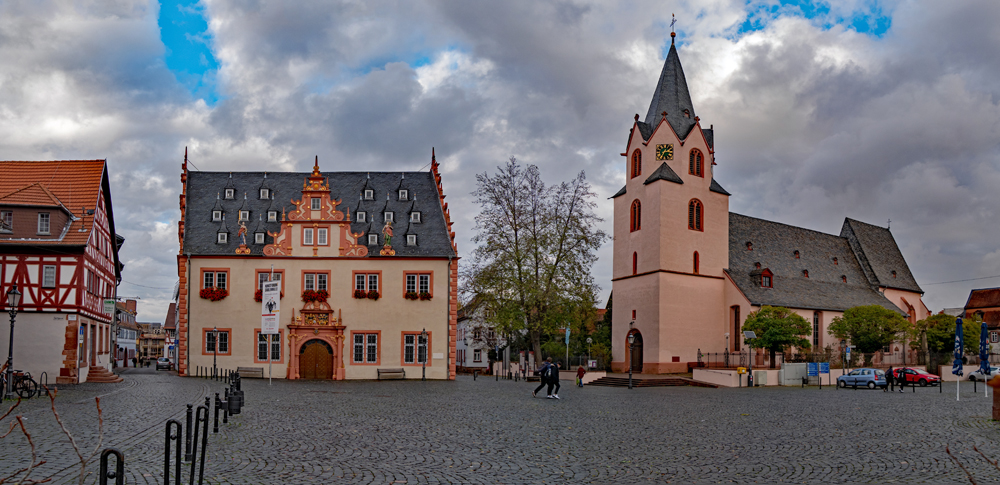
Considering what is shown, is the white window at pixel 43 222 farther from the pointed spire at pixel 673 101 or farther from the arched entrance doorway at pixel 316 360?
the pointed spire at pixel 673 101

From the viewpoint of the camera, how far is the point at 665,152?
5662 centimetres

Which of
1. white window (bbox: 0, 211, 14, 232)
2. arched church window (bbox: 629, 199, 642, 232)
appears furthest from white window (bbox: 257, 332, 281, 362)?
arched church window (bbox: 629, 199, 642, 232)

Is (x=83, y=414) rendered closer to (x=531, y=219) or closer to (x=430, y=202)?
(x=430, y=202)

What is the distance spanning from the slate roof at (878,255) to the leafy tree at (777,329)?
2360cm

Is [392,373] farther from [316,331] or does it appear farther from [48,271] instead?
[48,271]

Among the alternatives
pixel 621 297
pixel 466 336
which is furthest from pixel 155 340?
pixel 621 297

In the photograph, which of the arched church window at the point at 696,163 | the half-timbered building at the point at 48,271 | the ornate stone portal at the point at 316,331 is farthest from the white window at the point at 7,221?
the arched church window at the point at 696,163

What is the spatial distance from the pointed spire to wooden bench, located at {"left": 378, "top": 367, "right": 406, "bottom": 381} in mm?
24827

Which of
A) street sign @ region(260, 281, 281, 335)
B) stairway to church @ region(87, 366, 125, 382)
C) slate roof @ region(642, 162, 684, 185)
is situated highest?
slate roof @ region(642, 162, 684, 185)

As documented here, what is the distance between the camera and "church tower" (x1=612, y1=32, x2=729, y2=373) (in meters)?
54.5

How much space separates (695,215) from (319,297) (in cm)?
2639

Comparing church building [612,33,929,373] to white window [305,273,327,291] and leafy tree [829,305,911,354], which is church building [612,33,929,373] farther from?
white window [305,273,327,291]

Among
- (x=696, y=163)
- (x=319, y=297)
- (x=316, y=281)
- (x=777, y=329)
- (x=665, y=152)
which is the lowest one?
(x=777, y=329)

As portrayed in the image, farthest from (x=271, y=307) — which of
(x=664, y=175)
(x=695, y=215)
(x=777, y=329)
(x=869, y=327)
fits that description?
(x=869, y=327)
